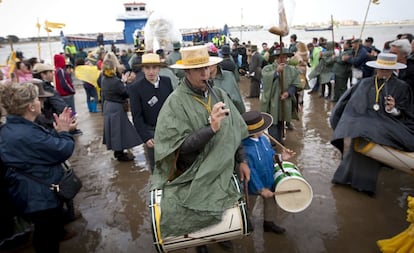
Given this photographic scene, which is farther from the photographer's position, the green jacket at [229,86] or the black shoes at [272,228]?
the green jacket at [229,86]

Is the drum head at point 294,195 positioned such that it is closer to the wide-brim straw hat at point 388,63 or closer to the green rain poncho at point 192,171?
the green rain poncho at point 192,171

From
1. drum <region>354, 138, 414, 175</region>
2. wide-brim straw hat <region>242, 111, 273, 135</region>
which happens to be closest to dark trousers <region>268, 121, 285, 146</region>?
drum <region>354, 138, 414, 175</region>

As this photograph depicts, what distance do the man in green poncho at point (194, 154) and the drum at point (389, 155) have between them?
2.16m

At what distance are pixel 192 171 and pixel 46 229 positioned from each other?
1.58 meters

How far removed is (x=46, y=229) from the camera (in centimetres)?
272

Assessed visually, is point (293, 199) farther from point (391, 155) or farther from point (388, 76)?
point (388, 76)

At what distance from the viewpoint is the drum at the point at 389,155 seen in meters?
3.43

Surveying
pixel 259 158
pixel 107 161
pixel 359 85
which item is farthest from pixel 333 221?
pixel 107 161

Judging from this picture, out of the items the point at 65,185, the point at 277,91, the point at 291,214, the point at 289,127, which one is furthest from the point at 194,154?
the point at 289,127

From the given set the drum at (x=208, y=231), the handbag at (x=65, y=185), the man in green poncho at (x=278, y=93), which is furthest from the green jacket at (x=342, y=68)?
the handbag at (x=65, y=185)

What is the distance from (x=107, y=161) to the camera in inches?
226

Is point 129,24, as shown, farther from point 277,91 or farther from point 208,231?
point 208,231

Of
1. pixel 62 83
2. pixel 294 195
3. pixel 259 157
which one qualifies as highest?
pixel 62 83

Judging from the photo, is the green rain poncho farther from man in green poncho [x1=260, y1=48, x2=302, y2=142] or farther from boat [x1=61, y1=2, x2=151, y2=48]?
boat [x1=61, y1=2, x2=151, y2=48]
